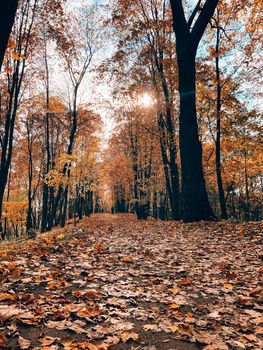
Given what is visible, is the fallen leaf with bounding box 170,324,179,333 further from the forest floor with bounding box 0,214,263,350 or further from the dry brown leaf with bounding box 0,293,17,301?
the dry brown leaf with bounding box 0,293,17,301

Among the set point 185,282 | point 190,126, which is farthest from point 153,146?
point 185,282

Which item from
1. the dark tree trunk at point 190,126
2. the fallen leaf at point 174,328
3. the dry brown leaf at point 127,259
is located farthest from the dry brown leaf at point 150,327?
the dark tree trunk at point 190,126

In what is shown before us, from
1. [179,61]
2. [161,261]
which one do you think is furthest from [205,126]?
[161,261]

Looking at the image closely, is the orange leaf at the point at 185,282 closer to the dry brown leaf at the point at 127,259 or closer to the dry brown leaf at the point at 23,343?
the dry brown leaf at the point at 127,259

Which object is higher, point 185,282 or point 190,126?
point 190,126

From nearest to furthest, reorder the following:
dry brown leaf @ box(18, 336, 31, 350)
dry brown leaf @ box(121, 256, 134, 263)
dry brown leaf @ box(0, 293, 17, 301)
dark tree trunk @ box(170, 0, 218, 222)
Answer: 1. dry brown leaf @ box(18, 336, 31, 350)
2. dry brown leaf @ box(0, 293, 17, 301)
3. dry brown leaf @ box(121, 256, 134, 263)
4. dark tree trunk @ box(170, 0, 218, 222)

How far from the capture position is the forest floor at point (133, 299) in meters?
2.33

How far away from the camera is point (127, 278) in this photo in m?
4.04

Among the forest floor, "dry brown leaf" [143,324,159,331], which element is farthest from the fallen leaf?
"dry brown leaf" [143,324,159,331]

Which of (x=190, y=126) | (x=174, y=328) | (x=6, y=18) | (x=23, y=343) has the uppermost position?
(x=190, y=126)

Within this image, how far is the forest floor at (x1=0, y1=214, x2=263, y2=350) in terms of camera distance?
91.7 inches

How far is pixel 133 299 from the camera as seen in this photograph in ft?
10.7

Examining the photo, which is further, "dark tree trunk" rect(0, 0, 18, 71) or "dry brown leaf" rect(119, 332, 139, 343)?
"dark tree trunk" rect(0, 0, 18, 71)

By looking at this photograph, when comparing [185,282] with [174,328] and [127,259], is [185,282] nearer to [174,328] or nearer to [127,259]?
→ [174,328]
